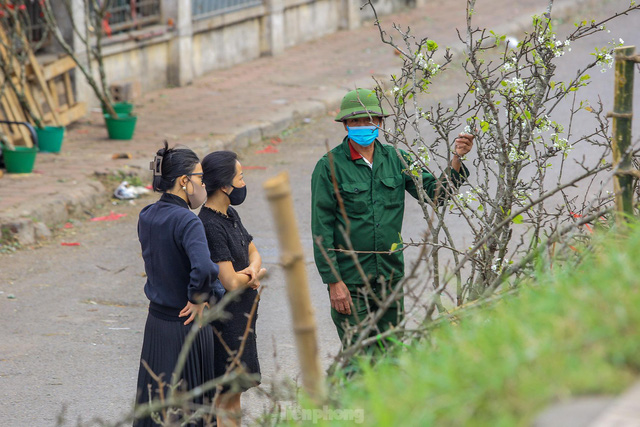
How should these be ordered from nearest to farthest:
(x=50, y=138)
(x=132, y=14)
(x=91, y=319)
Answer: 1. (x=91, y=319)
2. (x=50, y=138)
3. (x=132, y=14)

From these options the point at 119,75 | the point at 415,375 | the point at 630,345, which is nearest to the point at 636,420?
the point at 630,345

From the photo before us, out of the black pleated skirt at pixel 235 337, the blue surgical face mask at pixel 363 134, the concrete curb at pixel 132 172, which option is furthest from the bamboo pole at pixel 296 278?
the concrete curb at pixel 132 172

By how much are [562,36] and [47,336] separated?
1349 cm

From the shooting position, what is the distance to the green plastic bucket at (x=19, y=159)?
8.64 metres

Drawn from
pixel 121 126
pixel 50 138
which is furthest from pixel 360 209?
pixel 121 126

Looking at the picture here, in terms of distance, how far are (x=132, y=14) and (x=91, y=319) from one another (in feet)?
25.4

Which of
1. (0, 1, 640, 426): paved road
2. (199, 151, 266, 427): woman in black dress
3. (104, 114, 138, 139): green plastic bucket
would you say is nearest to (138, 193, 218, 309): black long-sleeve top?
(199, 151, 266, 427): woman in black dress

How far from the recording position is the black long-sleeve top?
3.84 m

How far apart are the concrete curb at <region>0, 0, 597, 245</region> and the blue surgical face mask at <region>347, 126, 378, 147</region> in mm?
3983

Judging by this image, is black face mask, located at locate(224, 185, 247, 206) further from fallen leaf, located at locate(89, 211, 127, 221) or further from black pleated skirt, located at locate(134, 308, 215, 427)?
fallen leaf, located at locate(89, 211, 127, 221)

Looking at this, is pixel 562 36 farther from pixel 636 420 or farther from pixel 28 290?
pixel 636 420

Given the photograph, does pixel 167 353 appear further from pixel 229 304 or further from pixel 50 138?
pixel 50 138

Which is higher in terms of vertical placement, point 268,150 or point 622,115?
point 622,115

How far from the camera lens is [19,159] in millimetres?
8664
